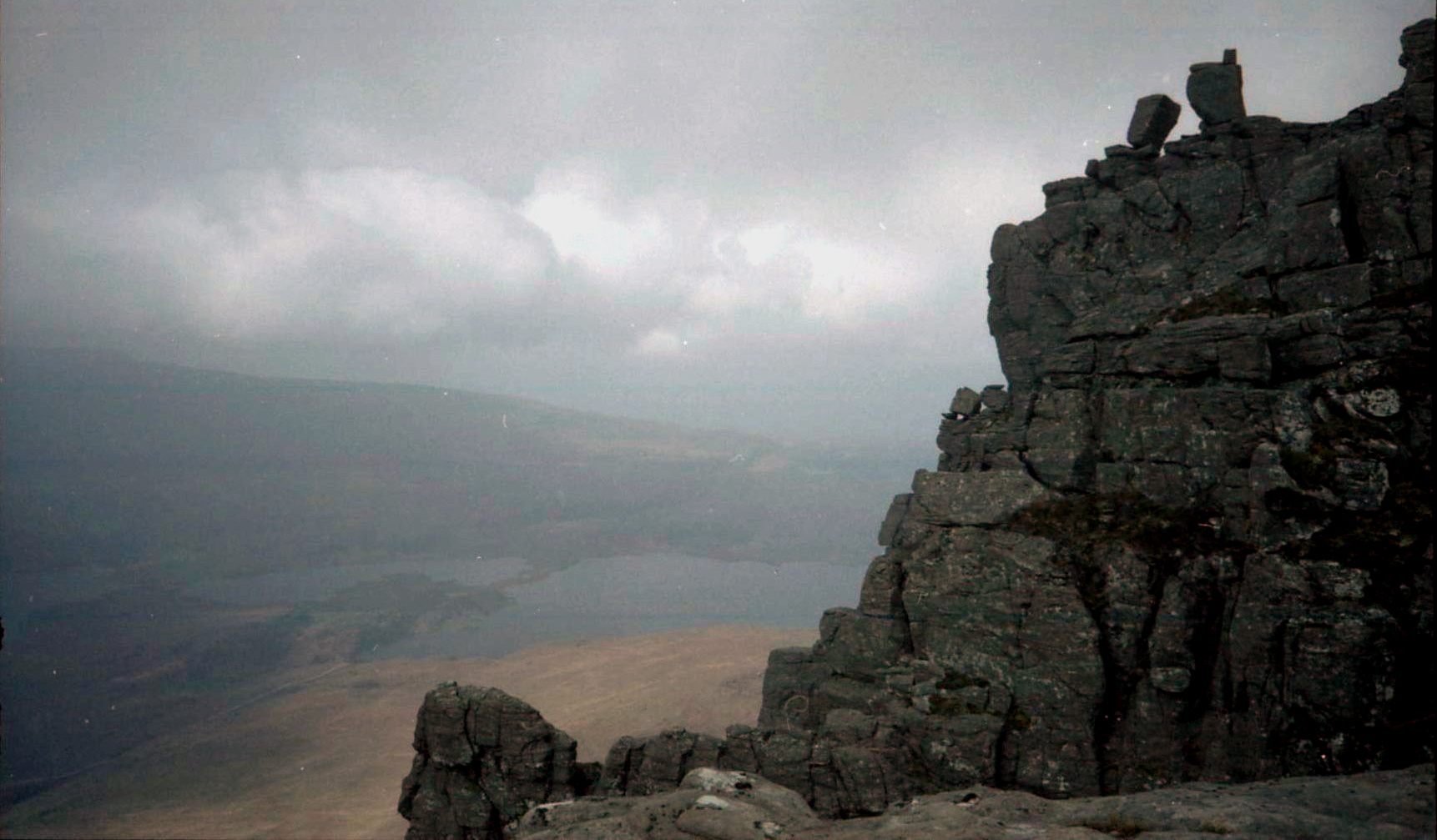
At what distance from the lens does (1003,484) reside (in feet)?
99.6

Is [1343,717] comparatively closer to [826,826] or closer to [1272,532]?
[1272,532]

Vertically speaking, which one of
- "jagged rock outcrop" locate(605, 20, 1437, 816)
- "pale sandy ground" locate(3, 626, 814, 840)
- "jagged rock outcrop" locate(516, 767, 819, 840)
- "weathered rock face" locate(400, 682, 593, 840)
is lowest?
"pale sandy ground" locate(3, 626, 814, 840)

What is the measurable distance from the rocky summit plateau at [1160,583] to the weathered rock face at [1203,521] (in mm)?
97

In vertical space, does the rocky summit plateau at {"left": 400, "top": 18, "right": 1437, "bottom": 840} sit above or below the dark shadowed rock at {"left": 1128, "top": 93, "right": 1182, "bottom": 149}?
below

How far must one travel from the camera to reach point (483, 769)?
32.0m

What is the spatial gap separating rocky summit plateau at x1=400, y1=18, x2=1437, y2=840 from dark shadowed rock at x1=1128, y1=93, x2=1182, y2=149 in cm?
18

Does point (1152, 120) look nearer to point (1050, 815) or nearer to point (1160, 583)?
point (1160, 583)

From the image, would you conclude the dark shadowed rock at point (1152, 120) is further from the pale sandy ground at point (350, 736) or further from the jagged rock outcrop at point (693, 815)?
the pale sandy ground at point (350, 736)

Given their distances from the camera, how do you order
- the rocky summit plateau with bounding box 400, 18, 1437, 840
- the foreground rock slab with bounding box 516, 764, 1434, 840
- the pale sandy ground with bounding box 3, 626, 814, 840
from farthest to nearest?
the pale sandy ground with bounding box 3, 626, 814, 840 → the rocky summit plateau with bounding box 400, 18, 1437, 840 → the foreground rock slab with bounding box 516, 764, 1434, 840

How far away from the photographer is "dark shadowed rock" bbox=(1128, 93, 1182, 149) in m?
35.5

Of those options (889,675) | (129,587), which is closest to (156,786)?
(889,675)

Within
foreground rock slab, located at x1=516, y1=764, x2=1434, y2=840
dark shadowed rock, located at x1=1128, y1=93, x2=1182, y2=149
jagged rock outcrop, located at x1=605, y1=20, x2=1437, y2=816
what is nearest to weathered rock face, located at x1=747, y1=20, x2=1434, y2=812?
jagged rock outcrop, located at x1=605, y1=20, x2=1437, y2=816

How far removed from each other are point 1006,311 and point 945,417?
861cm

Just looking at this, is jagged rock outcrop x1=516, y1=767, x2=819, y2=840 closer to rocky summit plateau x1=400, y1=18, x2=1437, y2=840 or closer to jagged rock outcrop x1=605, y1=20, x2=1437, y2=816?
rocky summit plateau x1=400, y1=18, x2=1437, y2=840
